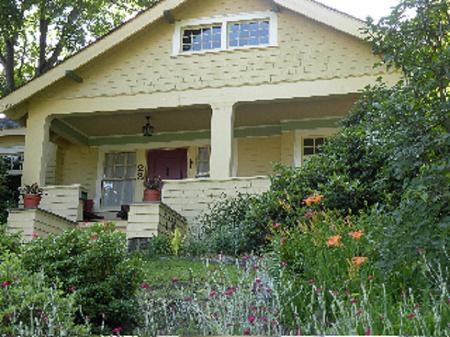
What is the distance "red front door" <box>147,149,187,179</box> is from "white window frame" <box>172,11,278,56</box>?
10.6ft

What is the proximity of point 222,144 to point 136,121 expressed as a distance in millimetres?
3758

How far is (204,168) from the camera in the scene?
1794 centimetres

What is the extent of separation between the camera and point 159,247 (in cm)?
1175

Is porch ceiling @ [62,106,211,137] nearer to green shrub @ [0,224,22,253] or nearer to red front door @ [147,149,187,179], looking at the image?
red front door @ [147,149,187,179]

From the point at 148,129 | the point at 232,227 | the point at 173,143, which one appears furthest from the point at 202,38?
the point at 232,227

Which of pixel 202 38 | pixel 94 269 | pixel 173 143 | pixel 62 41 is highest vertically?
pixel 62 41

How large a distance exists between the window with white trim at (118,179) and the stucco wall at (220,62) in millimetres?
2952

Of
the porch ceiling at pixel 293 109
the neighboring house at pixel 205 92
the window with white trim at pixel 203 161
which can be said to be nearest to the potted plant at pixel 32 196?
the neighboring house at pixel 205 92

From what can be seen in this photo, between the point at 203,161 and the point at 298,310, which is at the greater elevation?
the point at 203,161

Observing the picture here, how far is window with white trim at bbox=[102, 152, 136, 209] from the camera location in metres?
18.2

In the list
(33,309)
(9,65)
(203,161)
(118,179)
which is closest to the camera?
(33,309)

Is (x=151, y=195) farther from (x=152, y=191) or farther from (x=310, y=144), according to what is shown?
(x=310, y=144)

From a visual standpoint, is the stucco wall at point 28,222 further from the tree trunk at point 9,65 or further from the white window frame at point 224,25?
the tree trunk at point 9,65

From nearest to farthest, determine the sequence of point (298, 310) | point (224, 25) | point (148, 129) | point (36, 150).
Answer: point (298, 310) < point (36, 150) < point (224, 25) < point (148, 129)
